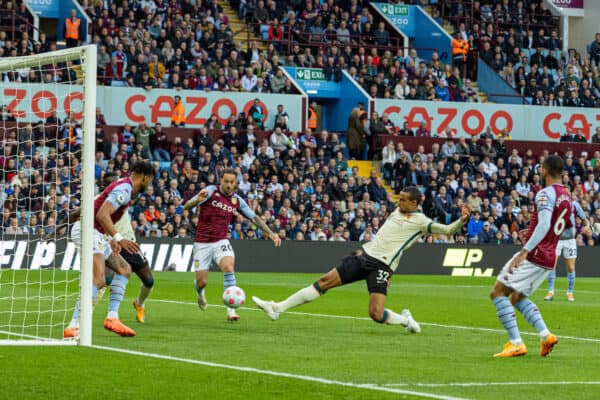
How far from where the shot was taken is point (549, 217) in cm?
1159

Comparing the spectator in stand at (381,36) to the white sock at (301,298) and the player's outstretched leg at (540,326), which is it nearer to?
the white sock at (301,298)

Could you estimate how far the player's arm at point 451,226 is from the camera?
484 inches

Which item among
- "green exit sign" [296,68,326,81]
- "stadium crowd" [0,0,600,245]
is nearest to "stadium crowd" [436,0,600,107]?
"stadium crowd" [0,0,600,245]

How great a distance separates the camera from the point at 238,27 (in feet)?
137

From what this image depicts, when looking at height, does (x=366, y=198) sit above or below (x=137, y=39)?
below

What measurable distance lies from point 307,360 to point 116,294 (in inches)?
132

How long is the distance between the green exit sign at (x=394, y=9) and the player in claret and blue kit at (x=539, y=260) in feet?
110

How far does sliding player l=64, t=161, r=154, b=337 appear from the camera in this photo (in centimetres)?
1292

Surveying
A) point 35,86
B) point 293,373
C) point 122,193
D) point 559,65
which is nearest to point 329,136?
point 35,86

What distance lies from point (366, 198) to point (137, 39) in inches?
334

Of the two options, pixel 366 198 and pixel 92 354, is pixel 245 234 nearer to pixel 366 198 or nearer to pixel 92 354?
pixel 366 198

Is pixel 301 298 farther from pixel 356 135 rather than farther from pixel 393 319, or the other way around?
pixel 356 135

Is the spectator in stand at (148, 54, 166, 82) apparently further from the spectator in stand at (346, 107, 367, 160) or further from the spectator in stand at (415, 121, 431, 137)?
the spectator in stand at (415, 121, 431, 137)

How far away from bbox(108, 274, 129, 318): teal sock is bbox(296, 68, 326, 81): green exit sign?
2616 cm
